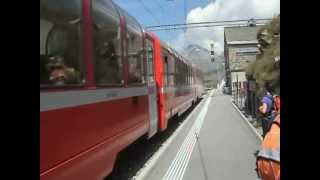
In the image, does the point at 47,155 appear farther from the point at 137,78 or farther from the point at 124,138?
the point at 137,78

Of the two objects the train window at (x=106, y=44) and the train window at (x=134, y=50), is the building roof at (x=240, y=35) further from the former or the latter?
the train window at (x=106, y=44)

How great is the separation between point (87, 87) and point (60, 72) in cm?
105

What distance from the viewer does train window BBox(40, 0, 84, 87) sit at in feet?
16.4

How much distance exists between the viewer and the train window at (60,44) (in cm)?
500

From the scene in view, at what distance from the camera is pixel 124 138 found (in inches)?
355

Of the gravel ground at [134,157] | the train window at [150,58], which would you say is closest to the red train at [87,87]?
the gravel ground at [134,157]

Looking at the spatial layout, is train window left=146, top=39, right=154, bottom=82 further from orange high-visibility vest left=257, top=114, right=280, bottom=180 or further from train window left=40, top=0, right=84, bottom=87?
orange high-visibility vest left=257, top=114, right=280, bottom=180

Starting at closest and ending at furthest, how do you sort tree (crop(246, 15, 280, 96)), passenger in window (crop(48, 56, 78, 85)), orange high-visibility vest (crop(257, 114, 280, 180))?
orange high-visibility vest (crop(257, 114, 280, 180))
passenger in window (crop(48, 56, 78, 85))
tree (crop(246, 15, 280, 96))

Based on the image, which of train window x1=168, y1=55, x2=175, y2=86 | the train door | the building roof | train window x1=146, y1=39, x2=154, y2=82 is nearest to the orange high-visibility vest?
the train door

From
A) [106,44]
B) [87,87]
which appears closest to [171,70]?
[106,44]

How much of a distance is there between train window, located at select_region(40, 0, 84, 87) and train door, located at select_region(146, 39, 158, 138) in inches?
247
